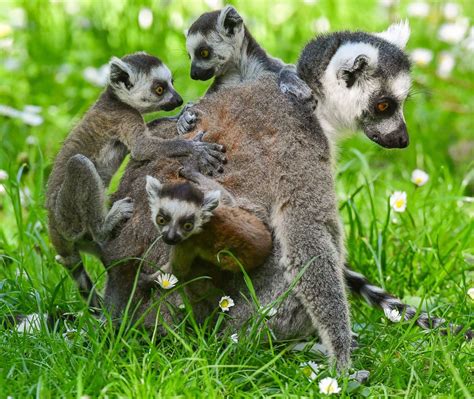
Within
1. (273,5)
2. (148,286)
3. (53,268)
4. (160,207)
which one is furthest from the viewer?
(273,5)

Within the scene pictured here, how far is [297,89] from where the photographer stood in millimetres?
5223

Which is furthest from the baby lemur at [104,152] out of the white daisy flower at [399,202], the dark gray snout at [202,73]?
the white daisy flower at [399,202]

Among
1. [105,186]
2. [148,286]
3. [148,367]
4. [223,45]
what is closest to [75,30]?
[223,45]

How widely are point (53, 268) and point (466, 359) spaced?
2729 mm

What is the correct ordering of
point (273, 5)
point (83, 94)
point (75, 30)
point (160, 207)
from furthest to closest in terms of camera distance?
1. point (273, 5)
2. point (75, 30)
3. point (83, 94)
4. point (160, 207)

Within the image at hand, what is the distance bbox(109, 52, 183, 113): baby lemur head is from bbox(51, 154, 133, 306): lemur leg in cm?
75

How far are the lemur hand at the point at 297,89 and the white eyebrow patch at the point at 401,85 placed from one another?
47 centimetres

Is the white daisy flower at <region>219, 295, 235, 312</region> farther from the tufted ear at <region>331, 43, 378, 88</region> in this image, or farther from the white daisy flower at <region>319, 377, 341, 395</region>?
the tufted ear at <region>331, 43, 378, 88</region>

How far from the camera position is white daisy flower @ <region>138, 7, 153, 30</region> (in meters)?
9.48

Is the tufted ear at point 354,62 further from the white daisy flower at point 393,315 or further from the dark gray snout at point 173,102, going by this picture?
the white daisy flower at point 393,315

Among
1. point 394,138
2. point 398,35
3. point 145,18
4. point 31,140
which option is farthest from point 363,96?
point 145,18

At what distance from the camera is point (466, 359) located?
487cm

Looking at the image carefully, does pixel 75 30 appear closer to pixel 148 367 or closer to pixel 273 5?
pixel 273 5

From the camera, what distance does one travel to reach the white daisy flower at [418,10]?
1010 centimetres
